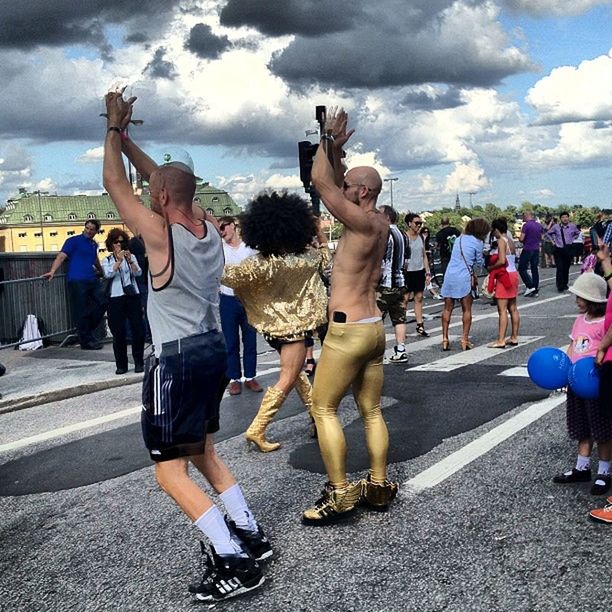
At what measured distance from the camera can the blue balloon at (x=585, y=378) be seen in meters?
4.57

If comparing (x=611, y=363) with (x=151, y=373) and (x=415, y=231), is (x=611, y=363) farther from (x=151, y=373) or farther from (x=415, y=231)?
(x=415, y=231)

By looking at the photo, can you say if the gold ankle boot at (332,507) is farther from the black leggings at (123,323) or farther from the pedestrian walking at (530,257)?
the pedestrian walking at (530,257)

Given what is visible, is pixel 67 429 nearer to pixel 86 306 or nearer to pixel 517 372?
pixel 517 372

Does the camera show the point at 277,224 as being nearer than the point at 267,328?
Yes

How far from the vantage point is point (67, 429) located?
7547 mm

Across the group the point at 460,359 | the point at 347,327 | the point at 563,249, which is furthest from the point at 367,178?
the point at 563,249

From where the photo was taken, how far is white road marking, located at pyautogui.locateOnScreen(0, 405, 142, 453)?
7.04 m

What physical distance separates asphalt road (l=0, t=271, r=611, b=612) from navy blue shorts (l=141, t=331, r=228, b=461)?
71 cm

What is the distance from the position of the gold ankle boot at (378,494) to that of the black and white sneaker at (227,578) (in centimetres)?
106

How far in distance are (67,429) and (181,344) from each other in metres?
4.37

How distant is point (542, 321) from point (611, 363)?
10.0m

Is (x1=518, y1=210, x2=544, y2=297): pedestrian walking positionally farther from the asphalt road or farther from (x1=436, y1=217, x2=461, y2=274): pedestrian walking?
the asphalt road

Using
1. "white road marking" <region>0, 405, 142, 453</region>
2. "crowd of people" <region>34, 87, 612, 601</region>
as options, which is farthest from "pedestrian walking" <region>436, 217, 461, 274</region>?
"crowd of people" <region>34, 87, 612, 601</region>

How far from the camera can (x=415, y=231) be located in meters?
13.2
